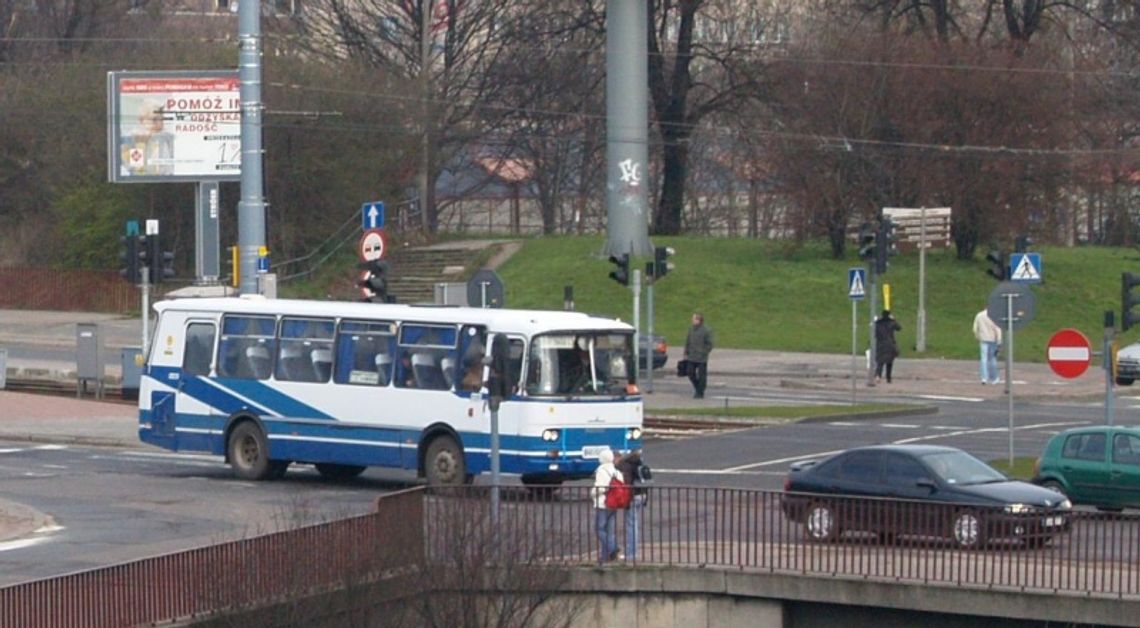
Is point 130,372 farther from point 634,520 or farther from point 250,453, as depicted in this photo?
point 634,520

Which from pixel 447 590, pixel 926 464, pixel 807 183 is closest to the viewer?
pixel 447 590

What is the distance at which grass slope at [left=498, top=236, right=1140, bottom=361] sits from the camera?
55.5m

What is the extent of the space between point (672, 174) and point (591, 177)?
9588mm

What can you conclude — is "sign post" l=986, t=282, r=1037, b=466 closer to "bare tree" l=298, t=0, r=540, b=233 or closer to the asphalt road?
the asphalt road

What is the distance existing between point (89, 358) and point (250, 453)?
15330 mm

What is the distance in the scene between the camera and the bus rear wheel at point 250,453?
28.2 m

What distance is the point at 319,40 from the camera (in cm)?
7231

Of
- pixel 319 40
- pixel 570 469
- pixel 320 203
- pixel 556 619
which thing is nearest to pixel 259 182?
pixel 570 469

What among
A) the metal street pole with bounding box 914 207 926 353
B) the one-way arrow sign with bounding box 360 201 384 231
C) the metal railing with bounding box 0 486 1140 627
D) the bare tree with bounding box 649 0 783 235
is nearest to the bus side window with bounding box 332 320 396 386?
the one-way arrow sign with bounding box 360 201 384 231

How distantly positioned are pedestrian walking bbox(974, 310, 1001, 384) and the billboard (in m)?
21.1

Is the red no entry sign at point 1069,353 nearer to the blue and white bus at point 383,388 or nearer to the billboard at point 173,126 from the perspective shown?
the blue and white bus at point 383,388

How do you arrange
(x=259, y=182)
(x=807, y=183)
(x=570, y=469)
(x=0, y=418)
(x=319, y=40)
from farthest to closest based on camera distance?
(x=319, y=40), (x=807, y=183), (x=0, y=418), (x=259, y=182), (x=570, y=469)

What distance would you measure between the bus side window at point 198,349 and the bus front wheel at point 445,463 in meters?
4.27

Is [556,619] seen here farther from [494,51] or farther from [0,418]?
[494,51]
